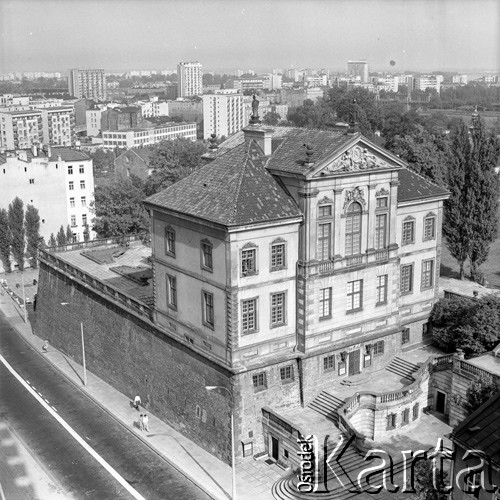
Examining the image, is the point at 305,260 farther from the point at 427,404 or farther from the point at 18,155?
the point at 18,155

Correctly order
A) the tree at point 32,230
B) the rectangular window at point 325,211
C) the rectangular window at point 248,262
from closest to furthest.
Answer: the rectangular window at point 248,262, the rectangular window at point 325,211, the tree at point 32,230

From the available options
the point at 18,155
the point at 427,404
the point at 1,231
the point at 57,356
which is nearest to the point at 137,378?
the point at 57,356

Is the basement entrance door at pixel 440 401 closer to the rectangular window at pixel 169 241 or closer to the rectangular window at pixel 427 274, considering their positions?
the rectangular window at pixel 427 274

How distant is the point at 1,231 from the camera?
95.8m

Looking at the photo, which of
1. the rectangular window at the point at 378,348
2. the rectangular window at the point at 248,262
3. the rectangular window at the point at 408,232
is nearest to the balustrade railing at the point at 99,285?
the rectangular window at the point at 248,262

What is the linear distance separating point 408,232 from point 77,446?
28.1m

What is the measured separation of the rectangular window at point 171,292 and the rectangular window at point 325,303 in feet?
32.2

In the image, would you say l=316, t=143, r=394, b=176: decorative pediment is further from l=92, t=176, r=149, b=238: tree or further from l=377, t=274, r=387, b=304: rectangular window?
A: l=92, t=176, r=149, b=238: tree

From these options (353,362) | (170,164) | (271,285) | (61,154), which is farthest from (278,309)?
(61,154)

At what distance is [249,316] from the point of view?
4469 cm

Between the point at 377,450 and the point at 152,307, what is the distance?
18420 mm

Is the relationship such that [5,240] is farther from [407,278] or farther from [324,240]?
[324,240]

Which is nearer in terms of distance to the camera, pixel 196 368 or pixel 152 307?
pixel 196 368

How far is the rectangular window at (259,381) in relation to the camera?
45.3 metres
